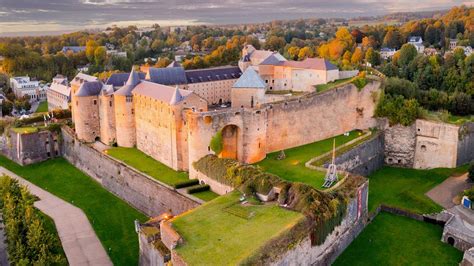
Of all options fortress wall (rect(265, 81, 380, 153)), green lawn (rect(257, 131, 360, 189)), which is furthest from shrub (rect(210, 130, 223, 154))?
fortress wall (rect(265, 81, 380, 153))

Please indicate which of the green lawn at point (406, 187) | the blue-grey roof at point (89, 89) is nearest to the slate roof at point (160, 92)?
the blue-grey roof at point (89, 89)

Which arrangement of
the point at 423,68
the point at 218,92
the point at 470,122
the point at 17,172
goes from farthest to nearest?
1. the point at 423,68
2. the point at 218,92
3. the point at 17,172
4. the point at 470,122

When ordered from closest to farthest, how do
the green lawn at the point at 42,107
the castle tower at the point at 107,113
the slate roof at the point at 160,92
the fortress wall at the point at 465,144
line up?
1. the slate roof at the point at 160,92
2. the fortress wall at the point at 465,144
3. the castle tower at the point at 107,113
4. the green lawn at the point at 42,107

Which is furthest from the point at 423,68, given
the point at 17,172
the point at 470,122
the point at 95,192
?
the point at 17,172

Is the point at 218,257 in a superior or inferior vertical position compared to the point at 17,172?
superior

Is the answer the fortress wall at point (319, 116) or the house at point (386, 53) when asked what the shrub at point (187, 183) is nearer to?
the fortress wall at point (319, 116)

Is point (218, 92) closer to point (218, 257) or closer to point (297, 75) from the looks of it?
point (297, 75)

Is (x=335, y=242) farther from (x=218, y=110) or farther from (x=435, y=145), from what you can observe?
(x=435, y=145)
